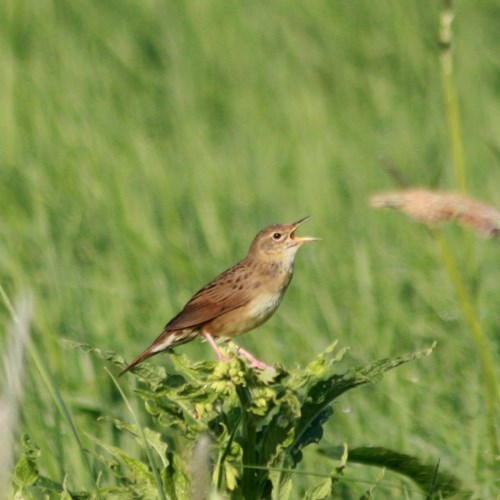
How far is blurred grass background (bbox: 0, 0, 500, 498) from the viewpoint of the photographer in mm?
5609

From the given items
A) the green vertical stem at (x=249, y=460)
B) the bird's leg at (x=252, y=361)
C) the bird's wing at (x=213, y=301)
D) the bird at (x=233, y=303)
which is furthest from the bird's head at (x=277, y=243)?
the green vertical stem at (x=249, y=460)

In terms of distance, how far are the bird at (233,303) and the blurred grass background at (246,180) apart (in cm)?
66

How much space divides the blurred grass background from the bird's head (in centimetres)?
72

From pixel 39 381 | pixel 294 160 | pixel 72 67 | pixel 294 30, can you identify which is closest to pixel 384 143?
pixel 294 160

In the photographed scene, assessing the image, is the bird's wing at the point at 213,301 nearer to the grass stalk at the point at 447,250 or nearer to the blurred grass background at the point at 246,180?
the blurred grass background at the point at 246,180

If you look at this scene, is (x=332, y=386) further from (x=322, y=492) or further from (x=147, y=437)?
(x=147, y=437)

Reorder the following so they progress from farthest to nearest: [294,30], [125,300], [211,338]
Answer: [294,30]
[125,300]
[211,338]

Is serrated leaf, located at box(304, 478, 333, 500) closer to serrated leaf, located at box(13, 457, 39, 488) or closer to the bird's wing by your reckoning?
serrated leaf, located at box(13, 457, 39, 488)

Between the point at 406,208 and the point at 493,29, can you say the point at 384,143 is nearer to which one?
the point at 493,29

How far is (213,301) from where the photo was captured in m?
4.71

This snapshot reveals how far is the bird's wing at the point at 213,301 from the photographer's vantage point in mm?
4566

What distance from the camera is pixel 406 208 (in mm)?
3299

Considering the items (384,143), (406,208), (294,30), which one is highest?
(406,208)

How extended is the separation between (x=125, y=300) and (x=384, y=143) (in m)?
3.10
